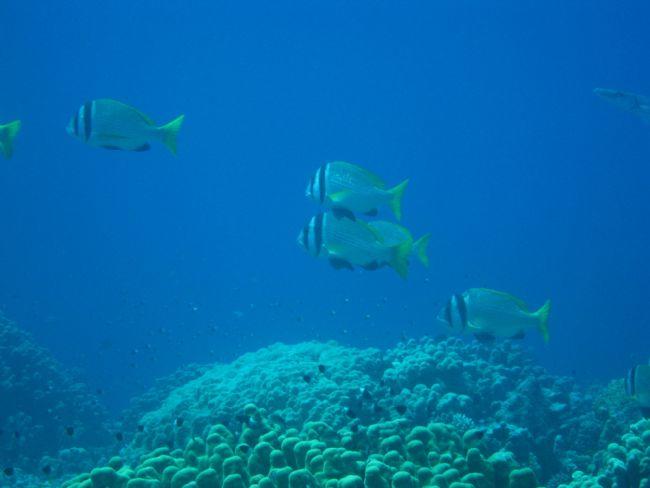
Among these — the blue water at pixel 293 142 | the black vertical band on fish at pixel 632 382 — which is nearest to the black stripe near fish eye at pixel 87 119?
the black vertical band on fish at pixel 632 382

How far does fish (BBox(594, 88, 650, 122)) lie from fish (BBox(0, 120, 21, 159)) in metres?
16.4

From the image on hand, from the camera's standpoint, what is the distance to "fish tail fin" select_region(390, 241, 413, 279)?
18.2 ft

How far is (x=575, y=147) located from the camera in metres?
98.3

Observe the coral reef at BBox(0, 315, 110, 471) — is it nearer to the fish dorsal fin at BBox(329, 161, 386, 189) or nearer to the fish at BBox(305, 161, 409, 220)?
the fish at BBox(305, 161, 409, 220)

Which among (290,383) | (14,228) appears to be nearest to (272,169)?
(14,228)

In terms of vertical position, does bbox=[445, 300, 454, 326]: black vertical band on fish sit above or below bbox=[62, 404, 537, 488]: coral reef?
above

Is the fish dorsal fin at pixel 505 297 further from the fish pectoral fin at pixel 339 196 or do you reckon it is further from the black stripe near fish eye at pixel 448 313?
the fish pectoral fin at pixel 339 196

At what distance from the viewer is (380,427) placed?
15.9ft

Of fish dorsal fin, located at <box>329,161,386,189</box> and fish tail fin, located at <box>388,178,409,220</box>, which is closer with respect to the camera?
fish dorsal fin, located at <box>329,161,386,189</box>

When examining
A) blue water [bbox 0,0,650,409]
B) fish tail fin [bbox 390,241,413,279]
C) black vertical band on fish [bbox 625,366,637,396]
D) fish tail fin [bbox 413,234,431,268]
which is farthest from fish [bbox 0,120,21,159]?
blue water [bbox 0,0,650,409]

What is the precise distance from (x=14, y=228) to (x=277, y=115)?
45429 mm

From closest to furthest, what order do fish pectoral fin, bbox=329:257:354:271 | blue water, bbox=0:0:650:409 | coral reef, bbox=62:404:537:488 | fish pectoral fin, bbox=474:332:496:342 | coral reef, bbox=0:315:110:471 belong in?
coral reef, bbox=62:404:537:488
fish pectoral fin, bbox=329:257:354:271
fish pectoral fin, bbox=474:332:496:342
coral reef, bbox=0:315:110:471
blue water, bbox=0:0:650:409

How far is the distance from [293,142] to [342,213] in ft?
297

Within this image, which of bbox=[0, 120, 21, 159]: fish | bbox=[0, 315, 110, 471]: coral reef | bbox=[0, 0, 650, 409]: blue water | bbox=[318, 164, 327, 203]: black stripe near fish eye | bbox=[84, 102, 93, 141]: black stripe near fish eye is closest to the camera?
Answer: bbox=[84, 102, 93, 141]: black stripe near fish eye
